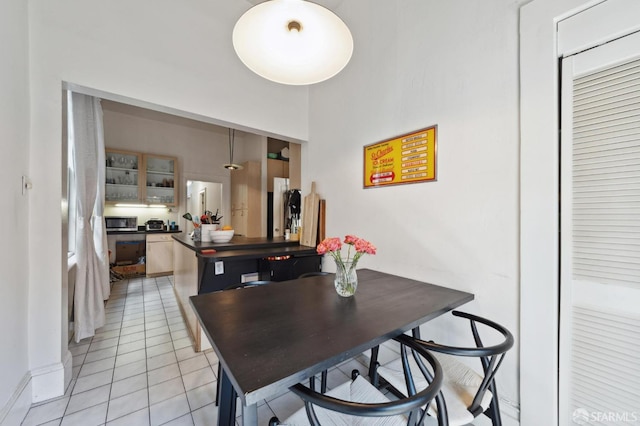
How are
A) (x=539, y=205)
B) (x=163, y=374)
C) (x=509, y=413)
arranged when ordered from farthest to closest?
1. (x=163, y=374)
2. (x=509, y=413)
3. (x=539, y=205)

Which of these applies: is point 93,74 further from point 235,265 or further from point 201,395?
point 201,395

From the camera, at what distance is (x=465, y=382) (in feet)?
3.70

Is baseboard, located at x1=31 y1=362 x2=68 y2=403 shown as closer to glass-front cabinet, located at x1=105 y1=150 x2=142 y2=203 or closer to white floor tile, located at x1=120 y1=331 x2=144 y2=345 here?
white floor tile, located at x1=120 y1=331 x2=144 y2=345

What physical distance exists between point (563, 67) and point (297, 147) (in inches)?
113

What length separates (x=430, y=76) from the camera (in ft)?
5.70

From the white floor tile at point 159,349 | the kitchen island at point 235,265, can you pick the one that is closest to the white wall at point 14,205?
the white floor tile at point 159,349

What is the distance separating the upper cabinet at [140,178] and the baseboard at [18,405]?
3893mm

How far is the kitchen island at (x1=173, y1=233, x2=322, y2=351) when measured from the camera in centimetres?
216

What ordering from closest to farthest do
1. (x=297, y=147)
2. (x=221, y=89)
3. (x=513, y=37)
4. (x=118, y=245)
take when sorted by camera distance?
1. (x=513, y=37)
2. (x=221, y=89)
3. (x=297, y=147)
4. (x=118, y=245)

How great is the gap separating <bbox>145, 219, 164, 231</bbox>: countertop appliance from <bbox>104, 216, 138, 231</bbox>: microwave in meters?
0.23

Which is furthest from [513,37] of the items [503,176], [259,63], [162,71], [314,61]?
[162,71]

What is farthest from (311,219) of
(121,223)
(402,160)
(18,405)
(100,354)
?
(121,223)

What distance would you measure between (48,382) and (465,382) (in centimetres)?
260

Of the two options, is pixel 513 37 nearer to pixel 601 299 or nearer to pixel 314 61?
pixel 314 61
